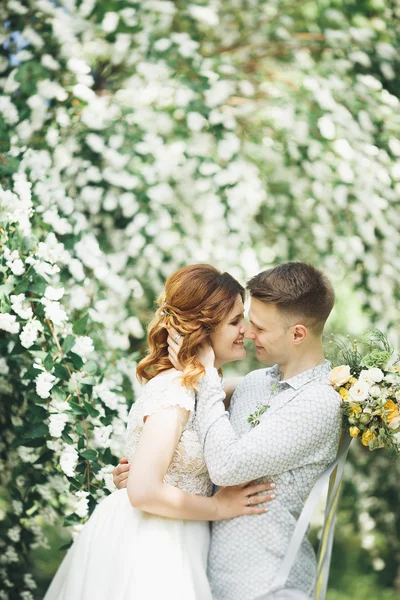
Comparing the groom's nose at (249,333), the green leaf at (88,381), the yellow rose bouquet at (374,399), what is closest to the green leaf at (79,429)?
the green leaf at (88,381)

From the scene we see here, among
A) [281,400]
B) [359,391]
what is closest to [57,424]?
[281,400]

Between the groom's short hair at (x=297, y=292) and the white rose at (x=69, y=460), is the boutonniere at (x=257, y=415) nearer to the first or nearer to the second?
the groom's short hair at (x=297, y=292)

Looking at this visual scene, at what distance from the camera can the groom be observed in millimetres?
Answer: 1966

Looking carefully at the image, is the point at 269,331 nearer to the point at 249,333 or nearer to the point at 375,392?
the point at 249,333

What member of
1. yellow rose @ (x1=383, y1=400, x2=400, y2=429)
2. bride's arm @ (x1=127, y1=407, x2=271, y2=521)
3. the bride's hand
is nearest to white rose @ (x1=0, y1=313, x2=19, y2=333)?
bride's arm @ (x1=127, y1=407, x2=271, y2=521)

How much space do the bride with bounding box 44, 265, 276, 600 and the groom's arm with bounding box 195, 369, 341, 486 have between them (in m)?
0.09

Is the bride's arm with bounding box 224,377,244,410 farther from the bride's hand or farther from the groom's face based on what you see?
the bride's hand

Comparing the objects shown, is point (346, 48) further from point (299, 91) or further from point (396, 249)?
point (396, 249)

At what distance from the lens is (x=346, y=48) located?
410 centimetres

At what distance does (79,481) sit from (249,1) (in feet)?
10.0

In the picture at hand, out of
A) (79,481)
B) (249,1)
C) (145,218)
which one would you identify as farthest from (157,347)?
(249,1)

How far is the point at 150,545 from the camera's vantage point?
2.04 meters

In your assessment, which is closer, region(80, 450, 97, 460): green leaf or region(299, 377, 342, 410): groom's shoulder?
region(299, 377, 342, 410): groom's shoulder

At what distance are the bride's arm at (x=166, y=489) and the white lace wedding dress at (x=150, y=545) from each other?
0.05 metres
